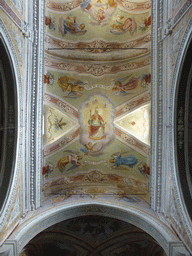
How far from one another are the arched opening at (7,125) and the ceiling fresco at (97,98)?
83.3 inches

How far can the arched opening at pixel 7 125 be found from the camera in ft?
20.8

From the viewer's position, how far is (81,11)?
867 cm

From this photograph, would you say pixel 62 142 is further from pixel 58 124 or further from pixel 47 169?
pixel 47 169

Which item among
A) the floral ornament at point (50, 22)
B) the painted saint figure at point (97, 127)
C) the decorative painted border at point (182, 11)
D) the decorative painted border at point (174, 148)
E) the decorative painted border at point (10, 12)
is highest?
the floral ornament at point (50, 22)

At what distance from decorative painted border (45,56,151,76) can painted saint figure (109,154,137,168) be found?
12.5 ft

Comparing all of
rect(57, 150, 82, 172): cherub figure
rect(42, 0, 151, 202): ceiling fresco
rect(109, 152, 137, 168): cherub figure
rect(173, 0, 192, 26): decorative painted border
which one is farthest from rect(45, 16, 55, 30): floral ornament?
rect(109, 152, 137, 168): cherub figure

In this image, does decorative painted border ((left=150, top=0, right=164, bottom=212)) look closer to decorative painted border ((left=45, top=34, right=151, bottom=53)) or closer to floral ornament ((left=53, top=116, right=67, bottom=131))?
decorative painted border ((left=45, top=34, right=151, bottom=53))

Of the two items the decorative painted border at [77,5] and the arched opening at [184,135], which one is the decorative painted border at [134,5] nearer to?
the decorative painted border at [77,5]

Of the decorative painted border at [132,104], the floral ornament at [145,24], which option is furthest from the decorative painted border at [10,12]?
the decorative painted border at [132,104]

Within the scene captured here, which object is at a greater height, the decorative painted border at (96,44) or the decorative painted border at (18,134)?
the decorative painted border at (96,44)

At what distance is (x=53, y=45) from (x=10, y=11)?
9.51ft

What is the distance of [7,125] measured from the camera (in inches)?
267

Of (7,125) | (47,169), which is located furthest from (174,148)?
(7,125)

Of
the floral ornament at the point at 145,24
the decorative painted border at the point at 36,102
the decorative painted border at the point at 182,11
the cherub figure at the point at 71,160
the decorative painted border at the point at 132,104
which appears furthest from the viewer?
the cherub figure at the point at 71,160
